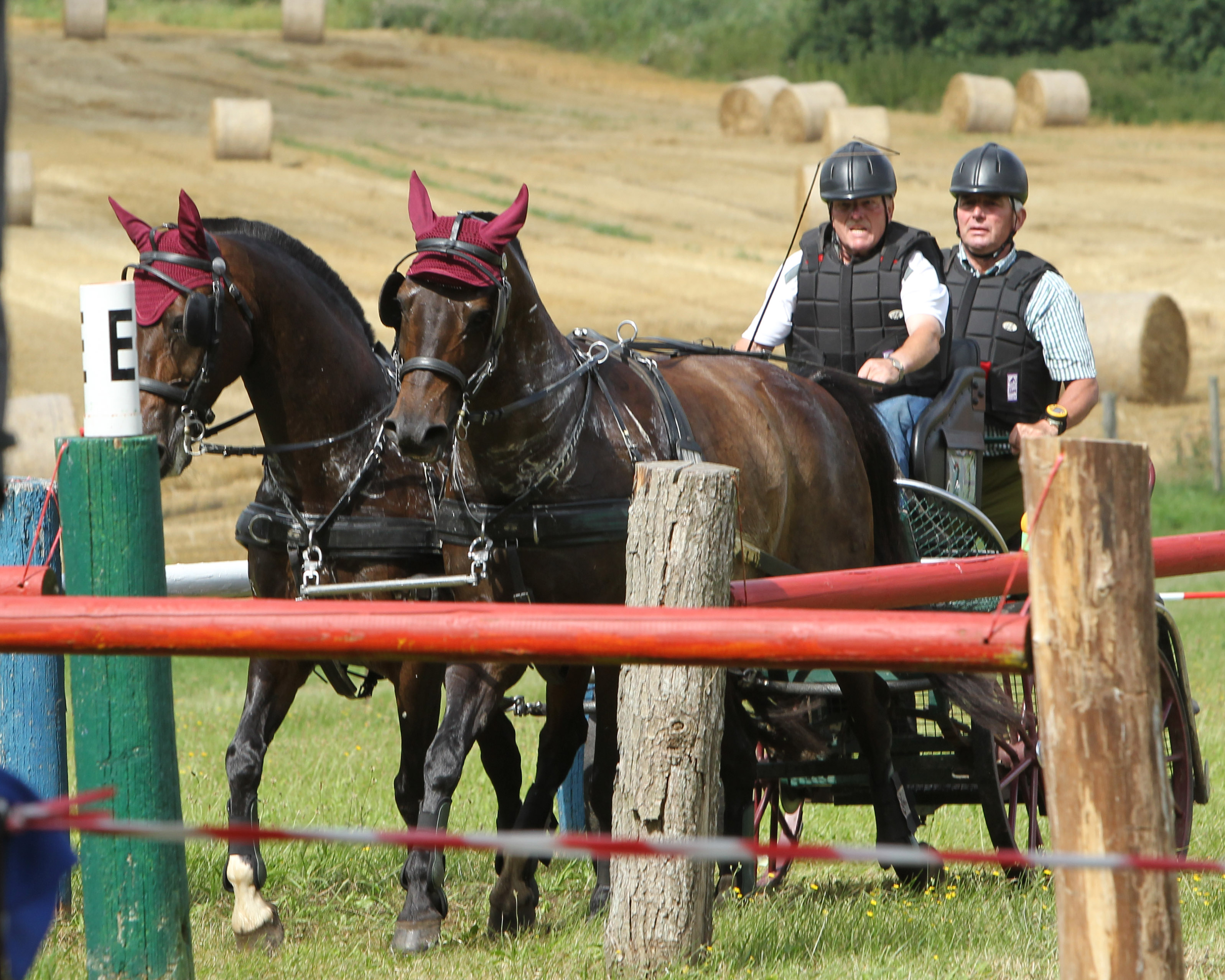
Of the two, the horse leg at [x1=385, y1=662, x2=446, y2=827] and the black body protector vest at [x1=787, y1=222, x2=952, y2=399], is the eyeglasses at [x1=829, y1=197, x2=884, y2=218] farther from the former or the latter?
the horse leg at [x1=385, y1=662, x2=446, y2=827]

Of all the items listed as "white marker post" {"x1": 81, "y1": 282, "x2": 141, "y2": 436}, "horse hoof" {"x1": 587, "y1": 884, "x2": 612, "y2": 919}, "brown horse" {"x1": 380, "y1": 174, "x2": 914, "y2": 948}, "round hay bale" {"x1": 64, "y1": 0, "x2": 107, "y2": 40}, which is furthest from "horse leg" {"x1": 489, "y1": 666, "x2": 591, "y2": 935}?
"round hay bale" {"x1": 64, "y1": 0, "x2": 107, "y2": 40}

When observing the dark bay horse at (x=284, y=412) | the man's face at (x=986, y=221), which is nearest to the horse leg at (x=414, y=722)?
the dark bay horse at (x=284, y=412)

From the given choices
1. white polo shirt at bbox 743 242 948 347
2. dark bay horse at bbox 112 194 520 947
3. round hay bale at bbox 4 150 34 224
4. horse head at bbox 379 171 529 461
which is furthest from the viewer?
round hay bale at bbox 4 150 34 224

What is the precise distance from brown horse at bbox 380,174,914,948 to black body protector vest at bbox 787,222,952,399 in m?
0.94

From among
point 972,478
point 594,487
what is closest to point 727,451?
point 594,487

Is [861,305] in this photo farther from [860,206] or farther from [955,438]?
[955,438]

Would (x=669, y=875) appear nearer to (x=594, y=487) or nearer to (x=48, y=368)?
(x=594, y=487)

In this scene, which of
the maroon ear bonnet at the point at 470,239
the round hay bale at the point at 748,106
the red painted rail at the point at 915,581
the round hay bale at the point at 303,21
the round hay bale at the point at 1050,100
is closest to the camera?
→ the red painted rail at the point at 915,581

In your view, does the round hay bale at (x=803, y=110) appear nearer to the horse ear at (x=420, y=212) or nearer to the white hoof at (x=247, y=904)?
the horse ear at (x=420, y=212)

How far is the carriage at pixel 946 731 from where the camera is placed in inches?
202

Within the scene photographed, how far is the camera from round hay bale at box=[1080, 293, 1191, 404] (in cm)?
1556

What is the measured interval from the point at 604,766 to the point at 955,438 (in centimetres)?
189

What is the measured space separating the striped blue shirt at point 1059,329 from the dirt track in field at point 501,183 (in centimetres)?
679

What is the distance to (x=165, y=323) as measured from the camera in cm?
461
